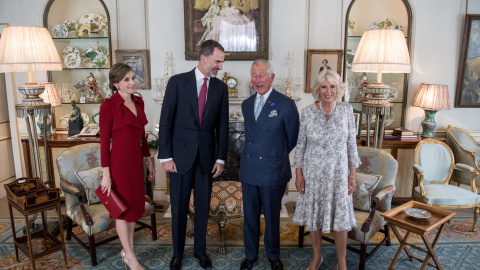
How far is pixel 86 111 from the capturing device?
5.03m

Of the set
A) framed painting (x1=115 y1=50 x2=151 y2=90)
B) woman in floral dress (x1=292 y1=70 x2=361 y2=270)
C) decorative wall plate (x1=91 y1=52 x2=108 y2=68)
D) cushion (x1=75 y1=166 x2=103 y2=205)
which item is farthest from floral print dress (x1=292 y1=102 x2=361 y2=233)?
decorative wall plate (x1=91 y1=52 x2=108 y2=68)

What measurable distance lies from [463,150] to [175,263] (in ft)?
12.2

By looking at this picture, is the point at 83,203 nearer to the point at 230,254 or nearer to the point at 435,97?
the point at 230,254

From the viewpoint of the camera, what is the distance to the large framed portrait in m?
4.44

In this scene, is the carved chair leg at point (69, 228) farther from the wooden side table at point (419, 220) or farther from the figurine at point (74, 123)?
the wooden side table at point (419, 220)

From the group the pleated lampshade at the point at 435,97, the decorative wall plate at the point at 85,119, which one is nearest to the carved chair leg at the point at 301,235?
the pleated lampshade at the point at 435,97

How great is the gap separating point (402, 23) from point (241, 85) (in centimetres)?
240

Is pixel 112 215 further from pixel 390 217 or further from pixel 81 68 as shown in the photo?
pixel 81 68

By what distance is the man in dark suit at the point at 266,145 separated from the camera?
9.07 ft

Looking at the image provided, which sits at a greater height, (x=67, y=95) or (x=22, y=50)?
(x=22, y=50)

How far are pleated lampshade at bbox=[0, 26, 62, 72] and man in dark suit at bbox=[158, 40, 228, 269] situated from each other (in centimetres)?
153

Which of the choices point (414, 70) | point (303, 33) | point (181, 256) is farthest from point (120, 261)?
point (414, 70)

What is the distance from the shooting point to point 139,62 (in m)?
4.77

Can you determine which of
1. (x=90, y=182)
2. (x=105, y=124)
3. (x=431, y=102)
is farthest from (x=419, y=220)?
(x=90, y=182)
